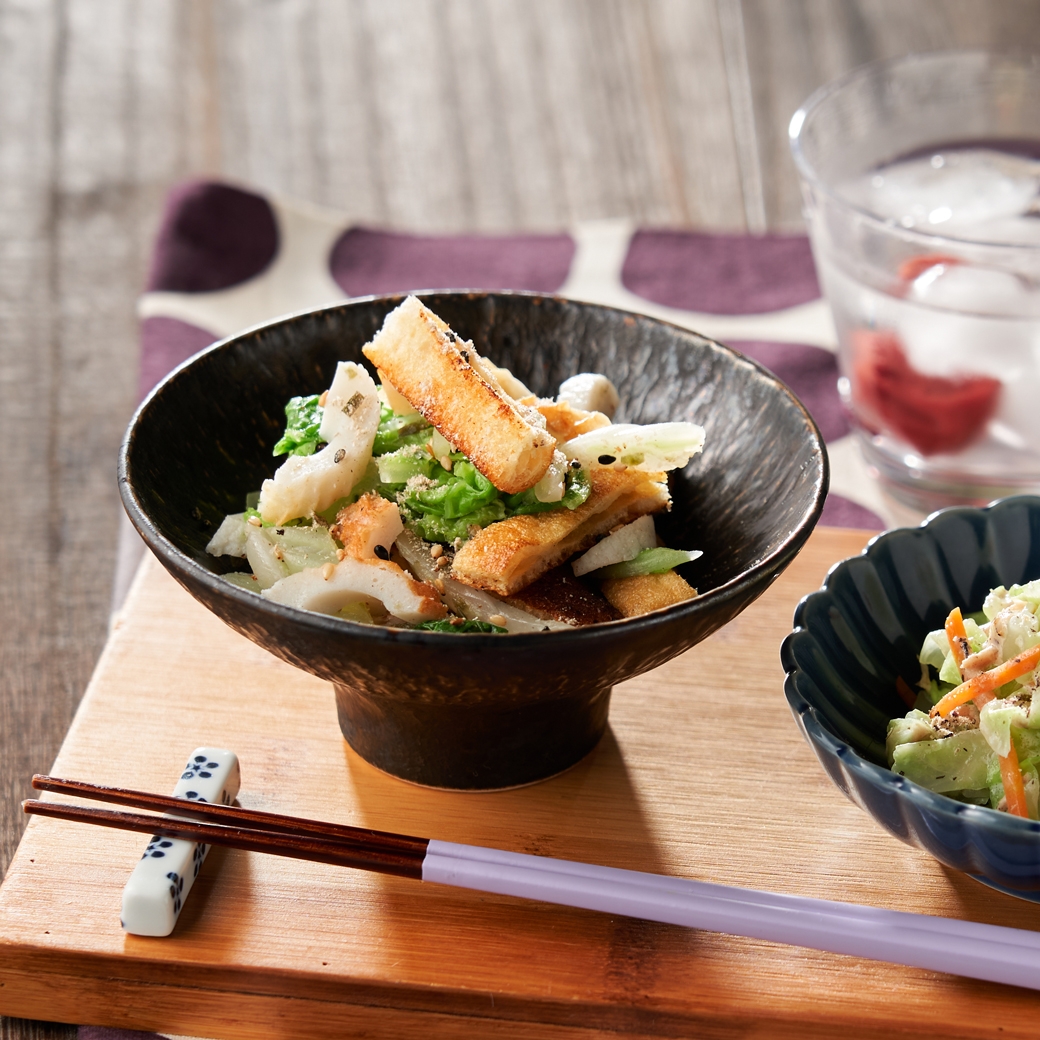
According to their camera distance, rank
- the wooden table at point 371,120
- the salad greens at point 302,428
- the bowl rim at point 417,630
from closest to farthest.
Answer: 1. the bowl rim at point 417,630
2. the salad greens at point 302,428
3. the wooden table at point 371,120

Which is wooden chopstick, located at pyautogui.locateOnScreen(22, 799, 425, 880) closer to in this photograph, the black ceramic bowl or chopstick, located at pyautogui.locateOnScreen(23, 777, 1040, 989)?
chopstick, located at pyautogui.locateOnScreen(23, 777, 1040, 989)

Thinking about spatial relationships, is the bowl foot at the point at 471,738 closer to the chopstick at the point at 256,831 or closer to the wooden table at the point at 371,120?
the chopstick at the point at 256,831

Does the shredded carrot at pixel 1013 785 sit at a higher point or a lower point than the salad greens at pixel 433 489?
lower

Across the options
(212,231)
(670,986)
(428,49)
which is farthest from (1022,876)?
(428,49)

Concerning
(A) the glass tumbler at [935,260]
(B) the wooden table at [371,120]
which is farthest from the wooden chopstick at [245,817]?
(A) the glass tumbler at [935,260]

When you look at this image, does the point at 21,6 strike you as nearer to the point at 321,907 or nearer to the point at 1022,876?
the point at 321,907

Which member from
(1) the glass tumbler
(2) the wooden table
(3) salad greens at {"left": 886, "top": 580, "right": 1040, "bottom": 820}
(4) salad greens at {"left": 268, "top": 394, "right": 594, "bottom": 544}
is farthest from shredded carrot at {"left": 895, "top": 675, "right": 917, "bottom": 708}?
(2) the wooden table
